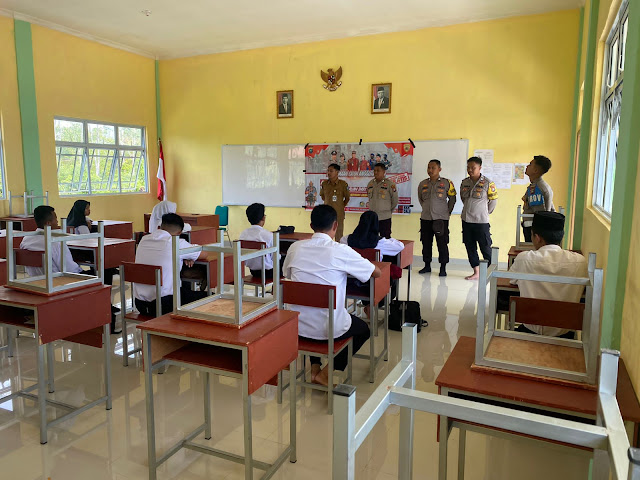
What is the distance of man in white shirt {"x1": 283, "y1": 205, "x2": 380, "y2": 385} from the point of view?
2703mm

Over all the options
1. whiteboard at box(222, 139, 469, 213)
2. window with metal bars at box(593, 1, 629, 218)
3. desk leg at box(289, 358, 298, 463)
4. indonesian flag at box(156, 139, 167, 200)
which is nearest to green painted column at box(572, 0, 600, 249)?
window with metal bars at box(593, 1, 629, 218)

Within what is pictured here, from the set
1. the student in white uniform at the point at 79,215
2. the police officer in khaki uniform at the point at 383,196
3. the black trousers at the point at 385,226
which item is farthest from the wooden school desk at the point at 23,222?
the black trousers at the point at 385,226

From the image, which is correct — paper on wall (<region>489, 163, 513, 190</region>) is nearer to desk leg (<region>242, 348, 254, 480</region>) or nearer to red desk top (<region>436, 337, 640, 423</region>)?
red desk top (<region>436, 337, 640, 423</region>)

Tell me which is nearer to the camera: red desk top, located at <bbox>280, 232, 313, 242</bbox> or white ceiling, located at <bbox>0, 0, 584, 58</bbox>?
red desk top, located at <bbox>280, 232, 313, 242</bbox>

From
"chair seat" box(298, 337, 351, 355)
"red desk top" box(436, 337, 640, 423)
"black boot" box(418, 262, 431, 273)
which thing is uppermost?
"red desk top" box(436, 337, 640, 423)

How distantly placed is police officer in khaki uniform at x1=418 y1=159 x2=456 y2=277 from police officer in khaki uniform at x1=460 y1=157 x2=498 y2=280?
10.7 inches

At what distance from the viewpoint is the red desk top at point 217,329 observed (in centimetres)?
183


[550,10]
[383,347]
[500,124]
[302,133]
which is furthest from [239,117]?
[383,347]

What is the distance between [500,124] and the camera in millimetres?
6582

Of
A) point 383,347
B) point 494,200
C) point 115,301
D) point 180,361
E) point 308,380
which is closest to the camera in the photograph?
point 180,361

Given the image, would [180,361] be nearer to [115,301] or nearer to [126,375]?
[126,375]

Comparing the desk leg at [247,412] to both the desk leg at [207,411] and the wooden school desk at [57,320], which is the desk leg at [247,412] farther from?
the wooden school desk at [57,320]

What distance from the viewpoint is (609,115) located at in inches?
142

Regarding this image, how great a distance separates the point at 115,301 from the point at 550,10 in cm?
632
